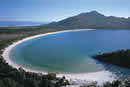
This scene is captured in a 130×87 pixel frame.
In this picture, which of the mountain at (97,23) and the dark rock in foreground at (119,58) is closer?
the dark rock in foreground at (119,58)

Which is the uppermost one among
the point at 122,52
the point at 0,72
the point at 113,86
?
the point at 122,52

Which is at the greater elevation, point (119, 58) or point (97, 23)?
point (97, 23)

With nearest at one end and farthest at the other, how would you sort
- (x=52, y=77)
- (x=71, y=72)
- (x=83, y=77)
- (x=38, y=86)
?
(x=38, y=86)
(x=52, y=77)
(x=83, y=77)
(x=71, y=72)

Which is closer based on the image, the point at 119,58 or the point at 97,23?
the point at 119,58

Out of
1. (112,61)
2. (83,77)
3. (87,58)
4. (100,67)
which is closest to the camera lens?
(83,77)

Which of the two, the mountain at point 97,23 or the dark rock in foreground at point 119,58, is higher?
the mountain at point 97,23

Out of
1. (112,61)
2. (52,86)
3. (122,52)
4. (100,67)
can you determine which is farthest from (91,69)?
(52,86)

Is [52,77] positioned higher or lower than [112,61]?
lower

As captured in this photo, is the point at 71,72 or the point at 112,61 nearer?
the point at 71,72

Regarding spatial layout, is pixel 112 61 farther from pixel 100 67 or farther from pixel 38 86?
pixel 38 86

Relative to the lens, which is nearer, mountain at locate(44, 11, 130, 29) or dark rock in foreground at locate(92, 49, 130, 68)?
dark rock in foreground at locate(92, 49, 130, 68)

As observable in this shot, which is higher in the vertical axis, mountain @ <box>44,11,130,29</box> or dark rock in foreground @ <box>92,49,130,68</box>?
mountain @ <box>44,11,130,29</box>
